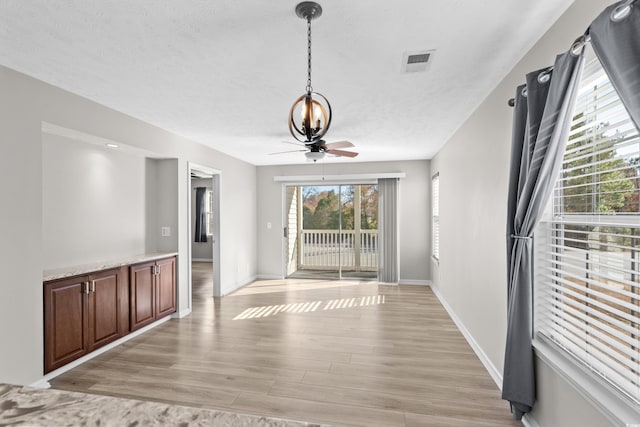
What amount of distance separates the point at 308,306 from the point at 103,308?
104 inches

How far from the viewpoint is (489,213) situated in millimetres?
2916

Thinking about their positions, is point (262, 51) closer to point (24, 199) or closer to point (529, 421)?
point (24, 199)

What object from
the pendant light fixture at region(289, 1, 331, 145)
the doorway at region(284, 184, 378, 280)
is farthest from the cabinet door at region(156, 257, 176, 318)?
the pendant light fixture at region(289, 1, 331, 145)

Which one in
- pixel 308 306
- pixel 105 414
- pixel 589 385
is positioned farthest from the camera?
pixel 308 306

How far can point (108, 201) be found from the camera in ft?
12.8

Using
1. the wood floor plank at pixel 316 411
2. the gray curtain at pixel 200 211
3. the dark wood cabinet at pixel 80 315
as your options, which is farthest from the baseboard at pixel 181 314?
the gray curtain at pixel 200 211

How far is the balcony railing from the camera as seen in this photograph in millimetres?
7004

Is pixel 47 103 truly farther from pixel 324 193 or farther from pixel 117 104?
pixel 324 193

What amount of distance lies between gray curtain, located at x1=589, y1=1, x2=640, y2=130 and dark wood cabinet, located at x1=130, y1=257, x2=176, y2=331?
170 inches

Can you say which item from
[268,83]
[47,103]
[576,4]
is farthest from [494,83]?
[47,103]

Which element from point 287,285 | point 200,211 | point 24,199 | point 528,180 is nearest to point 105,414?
point 528,180

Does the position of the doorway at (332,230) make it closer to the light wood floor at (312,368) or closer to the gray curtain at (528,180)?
the light wood floor at (312,368)

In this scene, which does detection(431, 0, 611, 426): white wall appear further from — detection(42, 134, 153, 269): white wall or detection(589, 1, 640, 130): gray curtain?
detection(42, 134, 153, 269): white wall

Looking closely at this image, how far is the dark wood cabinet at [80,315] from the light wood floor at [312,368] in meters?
0.18
